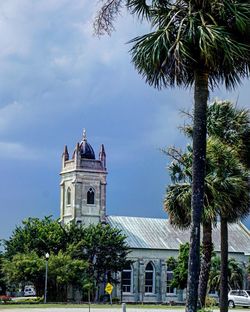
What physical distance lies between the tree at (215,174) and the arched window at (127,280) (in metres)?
59.4

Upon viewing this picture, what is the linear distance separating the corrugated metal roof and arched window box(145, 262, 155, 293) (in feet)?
9.07

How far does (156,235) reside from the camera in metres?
91.0

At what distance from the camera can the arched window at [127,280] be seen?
85500 millimetres

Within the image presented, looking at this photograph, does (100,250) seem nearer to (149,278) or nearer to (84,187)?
(149,278)

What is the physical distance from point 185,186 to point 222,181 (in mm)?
1671

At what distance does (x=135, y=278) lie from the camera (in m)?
86.0

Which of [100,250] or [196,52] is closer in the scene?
[196,52]

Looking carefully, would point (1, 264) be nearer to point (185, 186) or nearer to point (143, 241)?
point (143, 241)

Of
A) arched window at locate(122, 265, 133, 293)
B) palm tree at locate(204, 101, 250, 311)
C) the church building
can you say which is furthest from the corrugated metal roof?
palm tree at locate(204, 101, 250, 311)

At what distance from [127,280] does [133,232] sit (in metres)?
6.67

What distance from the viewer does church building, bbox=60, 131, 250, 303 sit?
86.2 m

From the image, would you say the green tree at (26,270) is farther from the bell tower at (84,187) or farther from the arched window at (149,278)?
the arched window at (149,278)

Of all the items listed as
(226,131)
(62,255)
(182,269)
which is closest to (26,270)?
(62,255)

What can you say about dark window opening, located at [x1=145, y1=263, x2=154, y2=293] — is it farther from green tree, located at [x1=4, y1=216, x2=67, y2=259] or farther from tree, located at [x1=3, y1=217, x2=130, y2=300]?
green tree, located at [x1=4, y1=216, x2=67, y2=259]
